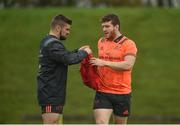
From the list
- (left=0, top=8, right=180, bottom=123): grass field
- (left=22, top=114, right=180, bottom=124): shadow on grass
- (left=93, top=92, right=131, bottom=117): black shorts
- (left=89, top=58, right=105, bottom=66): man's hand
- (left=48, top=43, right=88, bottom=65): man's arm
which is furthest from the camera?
(left=0, top=8, right=180, bottom=123): grass field

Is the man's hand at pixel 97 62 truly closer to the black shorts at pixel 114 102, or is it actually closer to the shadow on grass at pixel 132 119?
the black shorts at pixel 114 102

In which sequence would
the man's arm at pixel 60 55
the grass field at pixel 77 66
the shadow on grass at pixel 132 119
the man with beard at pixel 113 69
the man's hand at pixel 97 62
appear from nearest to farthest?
the man's arm at pixel 60 55 < the man's hand at pixel 97 62 < the man with beard at pixel 113 69 < the shadow on grass at pixel 132 119 < the grass field at pixel 77 66

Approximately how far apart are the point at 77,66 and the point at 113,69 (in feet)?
34.3

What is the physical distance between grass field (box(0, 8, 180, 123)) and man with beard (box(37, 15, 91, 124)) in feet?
35.2

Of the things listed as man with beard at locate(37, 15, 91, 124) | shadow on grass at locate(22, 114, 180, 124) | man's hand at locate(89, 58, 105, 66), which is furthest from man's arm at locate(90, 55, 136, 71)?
shadow on grass at locate(22, 114, 180, 124)

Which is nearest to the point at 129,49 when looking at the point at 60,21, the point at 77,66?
the point at 60,21

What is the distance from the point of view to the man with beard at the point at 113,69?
9711 millimetres

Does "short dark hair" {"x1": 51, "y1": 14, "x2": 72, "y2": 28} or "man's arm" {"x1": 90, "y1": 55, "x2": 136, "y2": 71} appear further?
"man's arm" {"x1": 90, "y1": 55, "x2": 136, "y2": 71}

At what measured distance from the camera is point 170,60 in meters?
21.4

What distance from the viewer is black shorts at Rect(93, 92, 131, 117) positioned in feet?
32.3

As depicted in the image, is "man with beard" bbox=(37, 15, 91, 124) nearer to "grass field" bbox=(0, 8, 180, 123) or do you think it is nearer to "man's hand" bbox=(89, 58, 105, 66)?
"man's hand" bbox=(89, 58, 105, 66)

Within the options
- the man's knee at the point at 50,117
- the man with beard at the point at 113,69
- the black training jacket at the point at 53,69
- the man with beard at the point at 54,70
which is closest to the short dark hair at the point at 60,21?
the man with beard at the point at 54,70

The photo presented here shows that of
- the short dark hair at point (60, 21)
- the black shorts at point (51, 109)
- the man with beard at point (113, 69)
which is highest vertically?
the short dark hair at point (60, 21)

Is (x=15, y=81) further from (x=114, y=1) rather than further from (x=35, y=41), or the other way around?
(x=114, y=1)
